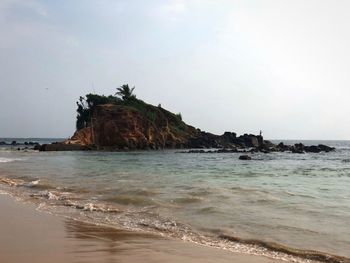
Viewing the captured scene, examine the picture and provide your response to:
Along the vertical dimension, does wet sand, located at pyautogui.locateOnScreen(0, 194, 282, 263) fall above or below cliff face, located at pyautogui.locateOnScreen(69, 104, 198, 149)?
below

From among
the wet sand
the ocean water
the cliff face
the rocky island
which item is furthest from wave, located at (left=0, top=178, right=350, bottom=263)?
the cliff face

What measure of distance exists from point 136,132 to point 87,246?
66.6 metres

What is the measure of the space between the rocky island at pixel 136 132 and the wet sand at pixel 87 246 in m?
56.3

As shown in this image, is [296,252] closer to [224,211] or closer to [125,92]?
[224,211]

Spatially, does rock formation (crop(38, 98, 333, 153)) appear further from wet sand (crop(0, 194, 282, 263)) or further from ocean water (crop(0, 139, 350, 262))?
wet sand (crop(0, 194, 282, 263))

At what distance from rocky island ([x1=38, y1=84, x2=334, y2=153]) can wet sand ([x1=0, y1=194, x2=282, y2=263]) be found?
5631 cm

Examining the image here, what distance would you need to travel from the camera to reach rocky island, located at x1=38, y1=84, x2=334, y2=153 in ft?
234

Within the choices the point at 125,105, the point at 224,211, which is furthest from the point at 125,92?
the point at 224,211

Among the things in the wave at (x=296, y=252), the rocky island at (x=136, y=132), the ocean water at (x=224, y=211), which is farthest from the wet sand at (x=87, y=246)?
the rocky island at (x=136, y=132)

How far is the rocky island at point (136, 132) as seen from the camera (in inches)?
2805

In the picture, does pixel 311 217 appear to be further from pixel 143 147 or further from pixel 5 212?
pixel 143 147

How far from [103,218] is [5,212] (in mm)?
2566

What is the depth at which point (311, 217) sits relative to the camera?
1090 cm

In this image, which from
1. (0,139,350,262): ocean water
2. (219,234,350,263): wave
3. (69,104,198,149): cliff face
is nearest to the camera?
(219,234,350,263): wave
